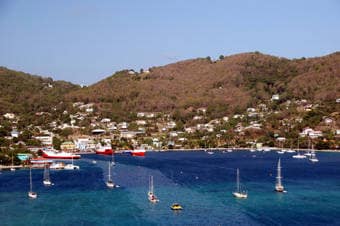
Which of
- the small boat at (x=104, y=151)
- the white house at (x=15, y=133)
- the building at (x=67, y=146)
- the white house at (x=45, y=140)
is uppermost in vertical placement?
the white house at (x=15, y=133)

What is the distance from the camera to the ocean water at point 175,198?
97.2 ft

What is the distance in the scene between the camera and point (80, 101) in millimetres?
123062

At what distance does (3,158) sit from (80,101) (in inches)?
2530

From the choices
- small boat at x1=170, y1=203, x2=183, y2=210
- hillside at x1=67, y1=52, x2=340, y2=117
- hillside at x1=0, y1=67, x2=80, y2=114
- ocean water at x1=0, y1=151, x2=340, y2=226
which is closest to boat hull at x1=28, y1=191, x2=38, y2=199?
ocean water at x1=0, y1=151, x2=340, y2=226

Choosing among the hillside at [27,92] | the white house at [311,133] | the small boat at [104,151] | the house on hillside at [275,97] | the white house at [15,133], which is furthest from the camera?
the house on hillside at [275,97]

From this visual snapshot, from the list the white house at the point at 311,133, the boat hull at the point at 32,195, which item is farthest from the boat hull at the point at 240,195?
the white house at the point at 311,133

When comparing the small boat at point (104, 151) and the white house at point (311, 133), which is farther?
the white house at point (311, 133)

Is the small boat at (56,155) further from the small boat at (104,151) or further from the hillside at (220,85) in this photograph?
the hillside at (220,85)

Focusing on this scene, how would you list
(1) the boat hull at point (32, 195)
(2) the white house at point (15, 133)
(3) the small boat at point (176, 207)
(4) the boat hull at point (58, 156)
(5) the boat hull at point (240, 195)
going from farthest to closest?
(2) the white house at point (15, 133), (4) the boat hull at point (58, 156), (1) the boat hull at point (32, 195), (5) the boat hull at point (240, 195), (3) the small boat at point (176, 207)

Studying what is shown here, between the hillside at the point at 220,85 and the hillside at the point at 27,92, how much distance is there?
5954 mm

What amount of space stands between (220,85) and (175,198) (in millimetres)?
97929

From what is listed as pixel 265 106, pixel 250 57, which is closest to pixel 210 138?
pixel 265 106

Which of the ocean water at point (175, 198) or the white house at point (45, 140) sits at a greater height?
the white house at point (45, 140)

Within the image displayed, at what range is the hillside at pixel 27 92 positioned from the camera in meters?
110
